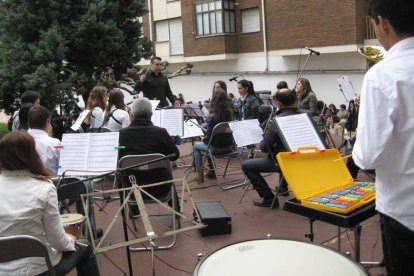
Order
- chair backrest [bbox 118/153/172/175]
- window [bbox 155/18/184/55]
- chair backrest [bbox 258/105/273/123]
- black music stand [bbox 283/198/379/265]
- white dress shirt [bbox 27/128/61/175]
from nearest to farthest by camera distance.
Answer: black music stand [bbox 283/198/379/265] < chair backrest [bbox 118/153/172/175] < white dress shirt [bbox 27/128/61/175] < chair backrest [bbox 258/105/273/123] < window [bbox 155/18/184/55]

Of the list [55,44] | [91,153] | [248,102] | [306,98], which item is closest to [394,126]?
[91,153]

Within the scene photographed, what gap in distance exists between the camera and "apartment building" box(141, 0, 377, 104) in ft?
63.1

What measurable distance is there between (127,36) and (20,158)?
1149 cm

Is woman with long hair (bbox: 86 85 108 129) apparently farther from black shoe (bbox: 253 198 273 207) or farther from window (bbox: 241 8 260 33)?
window (bbox: 241 8 260 33)

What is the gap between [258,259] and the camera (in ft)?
7.11

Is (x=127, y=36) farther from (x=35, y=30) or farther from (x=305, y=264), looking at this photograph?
(x=305, y=264)

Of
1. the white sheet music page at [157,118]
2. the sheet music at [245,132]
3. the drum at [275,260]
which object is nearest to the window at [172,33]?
the white sheet music page at [157,118]

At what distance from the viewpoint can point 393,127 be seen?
6.03 feet

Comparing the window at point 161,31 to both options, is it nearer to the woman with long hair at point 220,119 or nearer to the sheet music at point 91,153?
the woman with long hair at point 220,119

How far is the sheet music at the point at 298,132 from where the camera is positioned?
430 cm

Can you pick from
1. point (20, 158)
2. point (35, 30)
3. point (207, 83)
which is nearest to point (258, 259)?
point (20, 158)

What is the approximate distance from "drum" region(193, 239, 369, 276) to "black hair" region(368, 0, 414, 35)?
3.37ft

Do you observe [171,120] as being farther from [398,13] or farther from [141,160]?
[398,13]

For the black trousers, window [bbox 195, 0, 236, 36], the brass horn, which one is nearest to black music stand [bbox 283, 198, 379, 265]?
the black trousers
